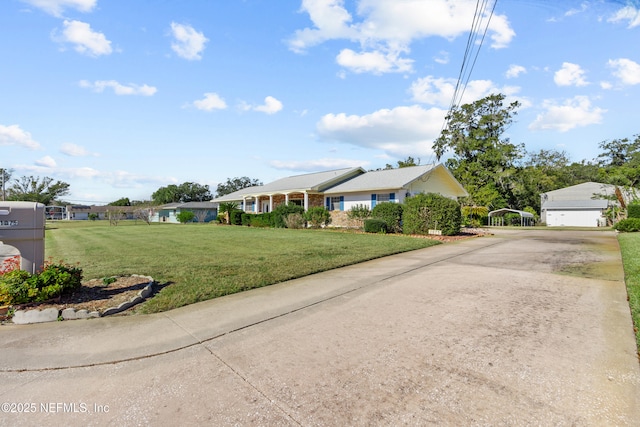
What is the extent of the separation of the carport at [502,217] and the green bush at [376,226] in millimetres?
24693

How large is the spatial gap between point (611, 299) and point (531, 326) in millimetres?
2442

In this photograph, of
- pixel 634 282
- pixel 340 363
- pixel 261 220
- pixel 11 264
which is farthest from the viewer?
pixel 261 220

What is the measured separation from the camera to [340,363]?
334 centimetres

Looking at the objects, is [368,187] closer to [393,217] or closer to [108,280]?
[393,217]

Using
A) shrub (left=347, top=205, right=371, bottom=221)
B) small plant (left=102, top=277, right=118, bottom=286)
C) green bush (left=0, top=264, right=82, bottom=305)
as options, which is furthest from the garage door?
green bush (left=0, top=264, right=82, bottom=305)

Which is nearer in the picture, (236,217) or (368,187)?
(368,187)

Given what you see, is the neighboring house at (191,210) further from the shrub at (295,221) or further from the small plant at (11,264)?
the small plant at (11,264)

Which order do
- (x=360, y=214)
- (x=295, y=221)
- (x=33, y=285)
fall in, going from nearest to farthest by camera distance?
(x=33, y=285) → (x=360, y=214) → (x=295, y=221)

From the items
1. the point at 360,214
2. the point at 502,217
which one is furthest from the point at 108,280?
the point at 502,217

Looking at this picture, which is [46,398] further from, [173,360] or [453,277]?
[453,277]

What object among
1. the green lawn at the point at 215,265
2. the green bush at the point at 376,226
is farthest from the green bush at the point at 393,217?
the green lawn at the point at 215,265

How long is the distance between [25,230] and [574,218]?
47089 millimetres

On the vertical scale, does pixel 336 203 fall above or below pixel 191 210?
below

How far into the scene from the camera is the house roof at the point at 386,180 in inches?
934
